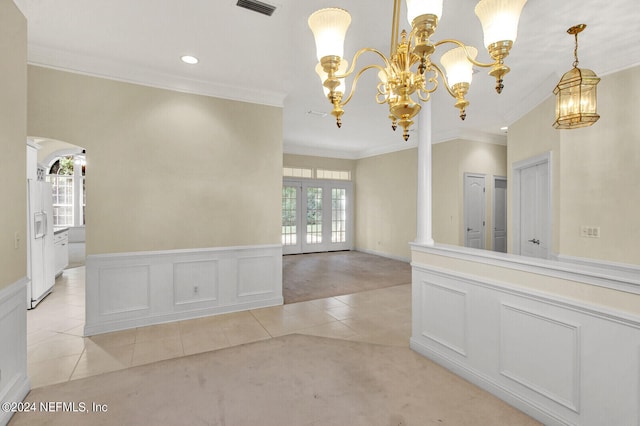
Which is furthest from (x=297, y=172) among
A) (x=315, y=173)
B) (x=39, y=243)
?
(x=39, y=243)

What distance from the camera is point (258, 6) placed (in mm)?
2332

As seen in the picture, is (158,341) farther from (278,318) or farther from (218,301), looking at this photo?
(278,318)

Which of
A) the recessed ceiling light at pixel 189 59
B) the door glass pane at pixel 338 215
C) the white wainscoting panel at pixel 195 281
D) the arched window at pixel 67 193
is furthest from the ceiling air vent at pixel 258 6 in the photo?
the arched window at pixel 67 193

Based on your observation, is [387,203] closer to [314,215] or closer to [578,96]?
[314,215]

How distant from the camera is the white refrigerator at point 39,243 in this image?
3.93m

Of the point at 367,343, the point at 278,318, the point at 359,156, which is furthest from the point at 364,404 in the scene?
the point at 359,156

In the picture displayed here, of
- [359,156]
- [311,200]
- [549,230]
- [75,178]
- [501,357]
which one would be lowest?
[501,357]

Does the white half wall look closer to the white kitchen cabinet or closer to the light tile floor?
the light tile floor

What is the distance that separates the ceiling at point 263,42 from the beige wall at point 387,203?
323 centimetres

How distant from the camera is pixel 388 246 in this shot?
8.00 metres

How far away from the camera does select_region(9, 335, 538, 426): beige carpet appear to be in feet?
6.64

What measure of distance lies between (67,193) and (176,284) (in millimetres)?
8527

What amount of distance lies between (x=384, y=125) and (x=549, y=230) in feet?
10.9

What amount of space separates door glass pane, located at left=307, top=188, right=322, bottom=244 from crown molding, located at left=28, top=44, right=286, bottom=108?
4.57 metres
